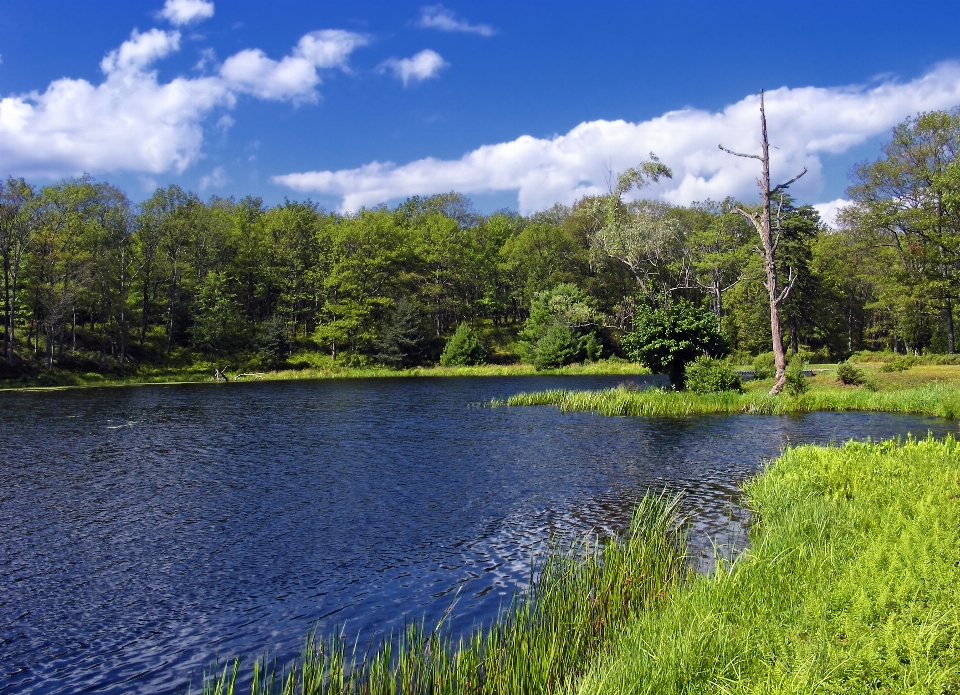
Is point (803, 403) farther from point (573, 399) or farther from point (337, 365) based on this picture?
point (337, 365)

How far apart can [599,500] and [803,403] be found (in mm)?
21913

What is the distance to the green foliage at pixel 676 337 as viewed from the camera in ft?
131

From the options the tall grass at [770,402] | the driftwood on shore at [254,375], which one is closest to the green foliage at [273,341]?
the driftwood on shore at [254,375]

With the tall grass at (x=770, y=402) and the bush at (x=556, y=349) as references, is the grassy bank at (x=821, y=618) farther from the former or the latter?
the bush at (x=556, y=349)

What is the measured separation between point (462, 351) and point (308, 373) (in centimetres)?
1851

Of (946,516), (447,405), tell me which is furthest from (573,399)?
(946,516)

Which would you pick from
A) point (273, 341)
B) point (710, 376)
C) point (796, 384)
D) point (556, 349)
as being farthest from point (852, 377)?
point (273, 341)

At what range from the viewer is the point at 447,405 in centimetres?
4503

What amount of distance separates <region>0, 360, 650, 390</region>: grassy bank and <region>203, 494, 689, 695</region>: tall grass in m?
54.8

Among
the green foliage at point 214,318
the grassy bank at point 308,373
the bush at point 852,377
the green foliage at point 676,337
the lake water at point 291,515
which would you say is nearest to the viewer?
the lake water at point 291,515

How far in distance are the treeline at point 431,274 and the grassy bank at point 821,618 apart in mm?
44528

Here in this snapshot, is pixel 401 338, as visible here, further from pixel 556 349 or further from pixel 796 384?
pixel 796 384

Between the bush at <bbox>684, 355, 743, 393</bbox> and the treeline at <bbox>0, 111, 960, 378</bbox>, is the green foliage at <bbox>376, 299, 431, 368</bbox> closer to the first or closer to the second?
the treeline at <bbox>0, 111, 960, 378</bbox>

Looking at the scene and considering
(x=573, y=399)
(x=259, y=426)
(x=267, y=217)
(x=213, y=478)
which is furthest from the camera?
(x=267, y=217)
